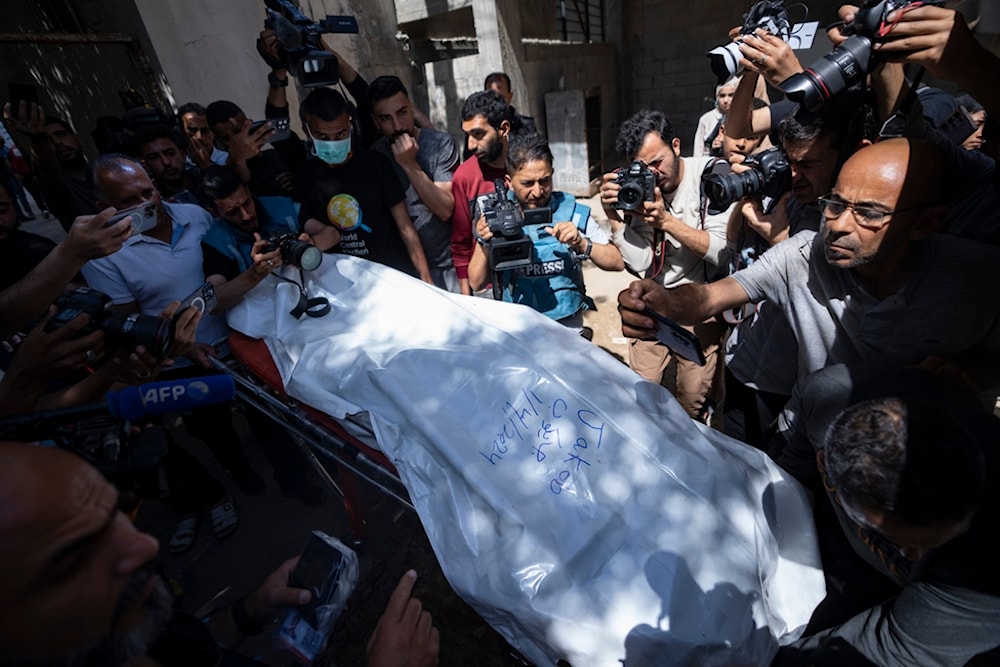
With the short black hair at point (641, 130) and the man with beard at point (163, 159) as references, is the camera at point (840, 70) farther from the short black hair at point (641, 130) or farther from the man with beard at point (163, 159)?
the man with beard at point (163, 159)

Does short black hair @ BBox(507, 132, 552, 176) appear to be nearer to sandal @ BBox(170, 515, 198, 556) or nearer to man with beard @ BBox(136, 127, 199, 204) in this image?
man with beard @ BBox(136, 127, 199, 204)

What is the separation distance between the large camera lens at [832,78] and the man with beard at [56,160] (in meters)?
4.49

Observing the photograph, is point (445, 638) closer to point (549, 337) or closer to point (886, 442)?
point (549, 337)

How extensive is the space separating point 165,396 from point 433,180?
7.13 ft

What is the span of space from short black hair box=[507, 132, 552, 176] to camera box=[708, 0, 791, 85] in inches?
33.7

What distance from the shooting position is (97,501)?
2.78 feet

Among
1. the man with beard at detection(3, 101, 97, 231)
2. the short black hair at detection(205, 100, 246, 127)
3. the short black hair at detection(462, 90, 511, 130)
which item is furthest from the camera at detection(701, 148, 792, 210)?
the man with beard at detection(3, 101, 97, 231)

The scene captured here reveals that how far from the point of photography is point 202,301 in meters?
2.09

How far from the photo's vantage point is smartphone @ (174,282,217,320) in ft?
6.54

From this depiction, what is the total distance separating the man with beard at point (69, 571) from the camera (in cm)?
73

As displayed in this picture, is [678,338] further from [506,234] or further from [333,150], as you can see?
[333,150]

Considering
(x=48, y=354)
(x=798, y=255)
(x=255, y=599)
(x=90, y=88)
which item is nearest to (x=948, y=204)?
(x=798, y=255)

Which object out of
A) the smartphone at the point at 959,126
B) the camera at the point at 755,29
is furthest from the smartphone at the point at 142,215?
the smartphone at the point at 959,126

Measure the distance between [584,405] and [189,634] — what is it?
1283mm
